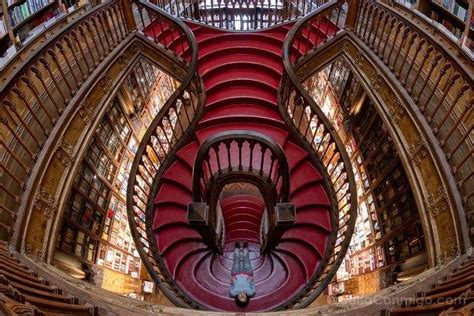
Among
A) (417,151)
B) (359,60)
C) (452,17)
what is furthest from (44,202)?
(452,17)

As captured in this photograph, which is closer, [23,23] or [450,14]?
[23,23]

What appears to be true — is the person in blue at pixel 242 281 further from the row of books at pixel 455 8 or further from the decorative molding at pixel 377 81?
the row of books at pixel 455 8

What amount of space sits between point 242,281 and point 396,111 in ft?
9.23

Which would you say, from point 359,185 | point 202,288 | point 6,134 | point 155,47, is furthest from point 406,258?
point 6,134

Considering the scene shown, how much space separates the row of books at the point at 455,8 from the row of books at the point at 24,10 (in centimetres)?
440

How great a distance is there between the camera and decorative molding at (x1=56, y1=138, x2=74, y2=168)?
409cm

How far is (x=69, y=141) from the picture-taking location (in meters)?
4.29

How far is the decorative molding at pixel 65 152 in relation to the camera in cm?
409

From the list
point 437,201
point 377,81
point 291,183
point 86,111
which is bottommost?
point 437,201

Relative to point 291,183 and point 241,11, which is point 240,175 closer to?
point 291,183

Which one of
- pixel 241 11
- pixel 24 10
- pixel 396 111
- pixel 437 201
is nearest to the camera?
pixel 437 201

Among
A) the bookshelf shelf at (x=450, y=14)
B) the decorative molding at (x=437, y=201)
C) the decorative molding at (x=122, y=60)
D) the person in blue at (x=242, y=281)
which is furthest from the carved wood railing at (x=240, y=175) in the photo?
the bookshelf shelf at (x=450, y=14)

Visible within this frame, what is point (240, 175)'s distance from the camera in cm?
458

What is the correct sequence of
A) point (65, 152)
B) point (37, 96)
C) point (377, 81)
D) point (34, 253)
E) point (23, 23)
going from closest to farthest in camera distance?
point (37, 96) < point (34, 253) < point (23, 23) < point (65, 152) < point (377, 81)
